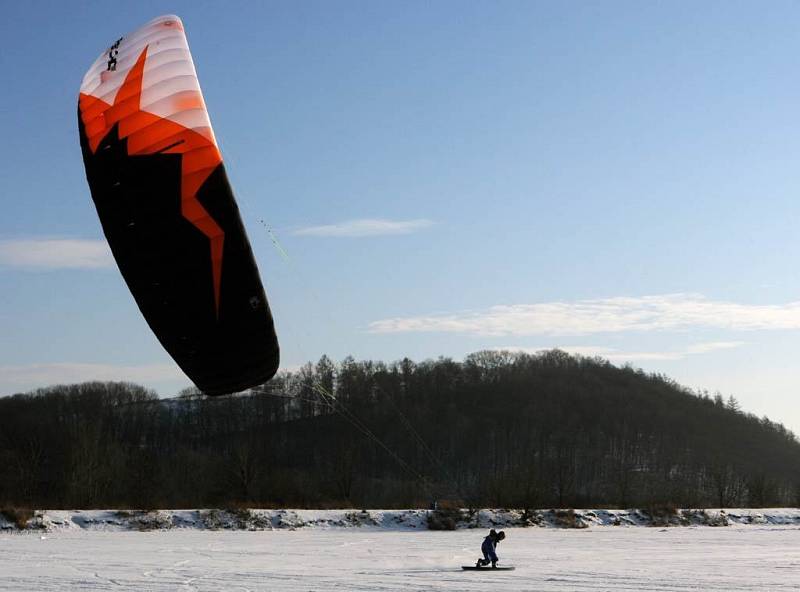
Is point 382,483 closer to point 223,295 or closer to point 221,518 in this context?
point 221,518

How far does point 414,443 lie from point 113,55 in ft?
275

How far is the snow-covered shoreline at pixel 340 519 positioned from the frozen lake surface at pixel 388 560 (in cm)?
123

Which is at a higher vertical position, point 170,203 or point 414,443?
point 170,203

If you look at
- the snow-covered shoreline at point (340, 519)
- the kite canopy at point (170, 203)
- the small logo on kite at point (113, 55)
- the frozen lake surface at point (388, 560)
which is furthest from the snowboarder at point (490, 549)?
the snow-covered shoreline at point (340, 519)

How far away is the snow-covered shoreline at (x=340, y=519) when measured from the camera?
34.9 metres

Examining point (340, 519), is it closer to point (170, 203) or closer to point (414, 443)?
point (170, 203)

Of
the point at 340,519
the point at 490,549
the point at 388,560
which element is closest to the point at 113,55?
the point at 490,549

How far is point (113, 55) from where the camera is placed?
43.7 ft

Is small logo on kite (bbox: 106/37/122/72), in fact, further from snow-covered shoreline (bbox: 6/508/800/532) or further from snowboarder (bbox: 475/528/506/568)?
snow-covered shoreline (bbox: 6/508/800/532)

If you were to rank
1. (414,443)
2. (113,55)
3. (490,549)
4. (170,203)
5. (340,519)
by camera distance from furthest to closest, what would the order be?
(414,443)
(340,519)
(490,549)
(113,55)
(170,203)

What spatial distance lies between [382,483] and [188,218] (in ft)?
217

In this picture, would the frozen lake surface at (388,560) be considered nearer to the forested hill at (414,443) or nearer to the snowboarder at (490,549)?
the snowboarder at (490,549)

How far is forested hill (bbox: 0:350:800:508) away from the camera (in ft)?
178

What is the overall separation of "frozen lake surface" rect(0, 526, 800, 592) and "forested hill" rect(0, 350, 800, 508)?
29.4 ft
